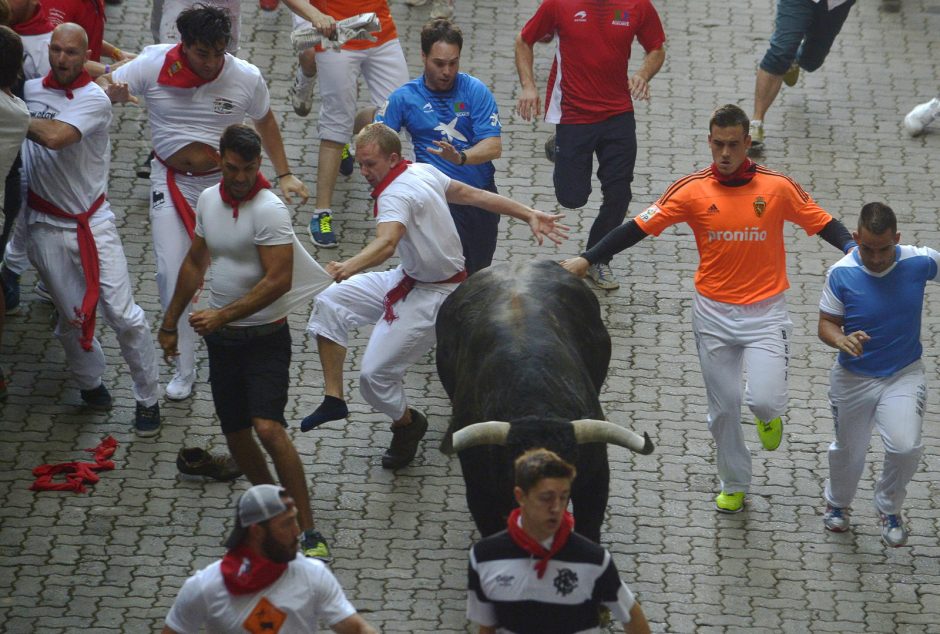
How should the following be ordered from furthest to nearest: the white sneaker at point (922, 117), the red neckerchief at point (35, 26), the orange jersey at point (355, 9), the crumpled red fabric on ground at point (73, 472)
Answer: the white sneaker at point (922, 117) < the orange jersey at point (355, 9) < the red neckerchief at point (35, 26) < the crumpled red fabric on ground at point (73, 472)

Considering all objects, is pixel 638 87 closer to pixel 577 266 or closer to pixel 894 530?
pixel 577 266

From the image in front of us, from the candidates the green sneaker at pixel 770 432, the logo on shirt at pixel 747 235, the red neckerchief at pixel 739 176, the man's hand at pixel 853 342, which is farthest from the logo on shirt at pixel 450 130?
the man's hand at pixel 853 342

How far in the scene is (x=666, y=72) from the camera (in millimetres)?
14023

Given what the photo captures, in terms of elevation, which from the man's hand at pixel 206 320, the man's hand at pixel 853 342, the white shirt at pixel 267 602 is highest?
the man's hand at pixel 853 342

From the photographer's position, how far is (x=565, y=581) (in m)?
5.93

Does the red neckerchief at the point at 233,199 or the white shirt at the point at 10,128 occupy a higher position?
the white shirt at the point at 10,128

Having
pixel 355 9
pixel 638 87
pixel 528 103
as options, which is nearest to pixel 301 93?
pixel 355 9

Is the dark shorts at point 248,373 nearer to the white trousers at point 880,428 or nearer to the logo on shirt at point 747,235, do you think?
the logo on shirt at point 747,235

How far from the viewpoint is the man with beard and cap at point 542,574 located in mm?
5902

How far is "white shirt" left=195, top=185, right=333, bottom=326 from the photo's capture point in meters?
7.94

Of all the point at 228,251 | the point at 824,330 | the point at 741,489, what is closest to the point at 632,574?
the point at 741,489

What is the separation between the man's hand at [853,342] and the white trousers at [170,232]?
3873 mm

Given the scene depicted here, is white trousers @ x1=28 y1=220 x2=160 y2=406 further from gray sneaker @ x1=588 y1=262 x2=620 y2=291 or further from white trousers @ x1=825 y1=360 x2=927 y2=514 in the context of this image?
white trousers @ x1=825 y1=360 x2=927 y2=514

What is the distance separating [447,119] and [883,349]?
339 centimetres
